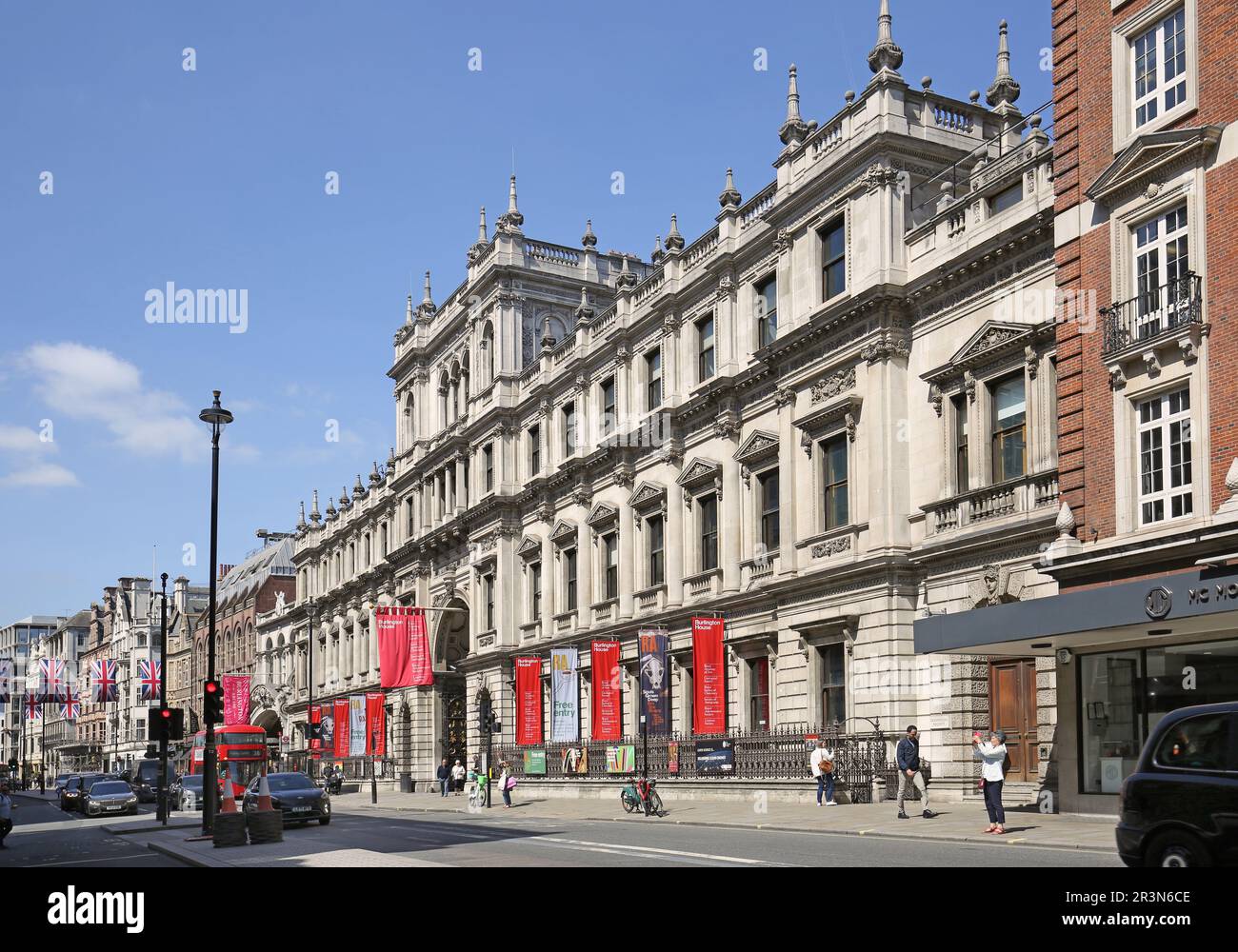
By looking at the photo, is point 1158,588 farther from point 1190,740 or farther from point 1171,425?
point 1190,740

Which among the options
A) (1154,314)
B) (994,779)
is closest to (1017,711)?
(994,779)

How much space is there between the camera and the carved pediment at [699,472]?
4025 cm

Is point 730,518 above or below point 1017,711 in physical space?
above

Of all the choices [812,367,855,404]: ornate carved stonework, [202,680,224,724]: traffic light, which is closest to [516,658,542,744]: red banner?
[812,367,855,404]: ornate carved stonework

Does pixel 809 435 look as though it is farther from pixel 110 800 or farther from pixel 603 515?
pixel 110 800

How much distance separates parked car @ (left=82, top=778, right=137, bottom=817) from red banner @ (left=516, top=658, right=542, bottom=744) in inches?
640

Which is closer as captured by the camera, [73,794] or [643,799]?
[643,799]

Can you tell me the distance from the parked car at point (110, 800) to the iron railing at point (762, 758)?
17.5 meters

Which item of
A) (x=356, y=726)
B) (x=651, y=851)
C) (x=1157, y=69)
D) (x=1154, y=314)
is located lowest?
(x=356, y=726)

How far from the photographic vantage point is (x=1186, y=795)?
12.1 metres

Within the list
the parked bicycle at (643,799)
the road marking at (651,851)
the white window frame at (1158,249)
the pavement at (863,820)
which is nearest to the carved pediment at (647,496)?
the pavement at (863,820)

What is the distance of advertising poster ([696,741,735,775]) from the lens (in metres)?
36.8

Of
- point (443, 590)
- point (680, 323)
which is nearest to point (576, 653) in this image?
point (680, 323)

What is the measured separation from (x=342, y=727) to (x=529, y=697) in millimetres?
26371
